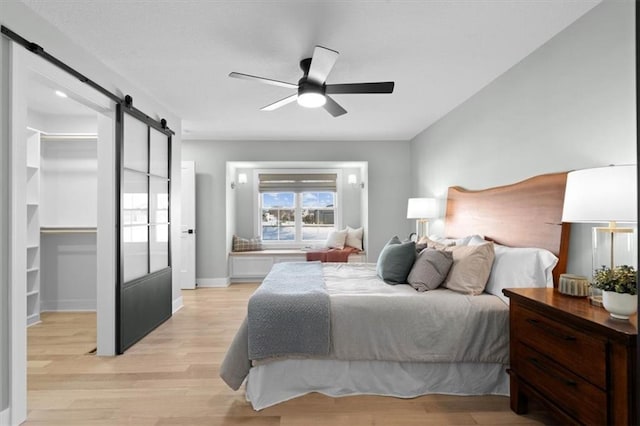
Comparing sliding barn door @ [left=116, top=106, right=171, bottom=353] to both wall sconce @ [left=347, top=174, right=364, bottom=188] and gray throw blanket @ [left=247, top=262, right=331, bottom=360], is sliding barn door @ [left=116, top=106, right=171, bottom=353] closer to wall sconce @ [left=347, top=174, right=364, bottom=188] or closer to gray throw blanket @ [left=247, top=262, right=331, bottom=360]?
gray throw blanket @ [left=247, top=262, right=331, bottom=360]

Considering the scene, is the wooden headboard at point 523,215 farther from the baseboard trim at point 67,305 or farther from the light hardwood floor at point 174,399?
the baseboard trim at point 67,305

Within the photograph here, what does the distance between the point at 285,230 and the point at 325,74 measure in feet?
14.3

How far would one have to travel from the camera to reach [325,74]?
2.47 m

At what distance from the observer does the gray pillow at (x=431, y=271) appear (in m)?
2.59

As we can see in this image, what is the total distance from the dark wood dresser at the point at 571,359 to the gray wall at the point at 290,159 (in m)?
3.77

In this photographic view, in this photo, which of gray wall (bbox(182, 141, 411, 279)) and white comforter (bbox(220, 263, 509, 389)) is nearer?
white comforter (bbox(220, 263, 509, 389))

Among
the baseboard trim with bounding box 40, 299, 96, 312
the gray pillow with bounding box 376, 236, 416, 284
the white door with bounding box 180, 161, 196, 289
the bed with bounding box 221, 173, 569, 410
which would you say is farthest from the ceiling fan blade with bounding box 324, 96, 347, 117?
the baseboard trim with bounding box 40, 299, 96, 312

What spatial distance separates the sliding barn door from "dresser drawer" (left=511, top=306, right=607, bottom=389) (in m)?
3.06

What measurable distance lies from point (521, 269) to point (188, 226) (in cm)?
464

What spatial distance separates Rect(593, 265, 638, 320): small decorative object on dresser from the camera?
1.43m

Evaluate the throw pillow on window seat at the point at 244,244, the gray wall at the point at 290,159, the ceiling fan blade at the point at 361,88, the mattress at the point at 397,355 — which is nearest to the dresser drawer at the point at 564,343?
the mattress at the point at 397,355

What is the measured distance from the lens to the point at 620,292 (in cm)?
144

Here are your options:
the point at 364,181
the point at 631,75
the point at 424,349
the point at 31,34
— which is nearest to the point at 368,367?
the point at 424,349

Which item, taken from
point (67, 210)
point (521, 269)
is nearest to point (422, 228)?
point (521, 269)
